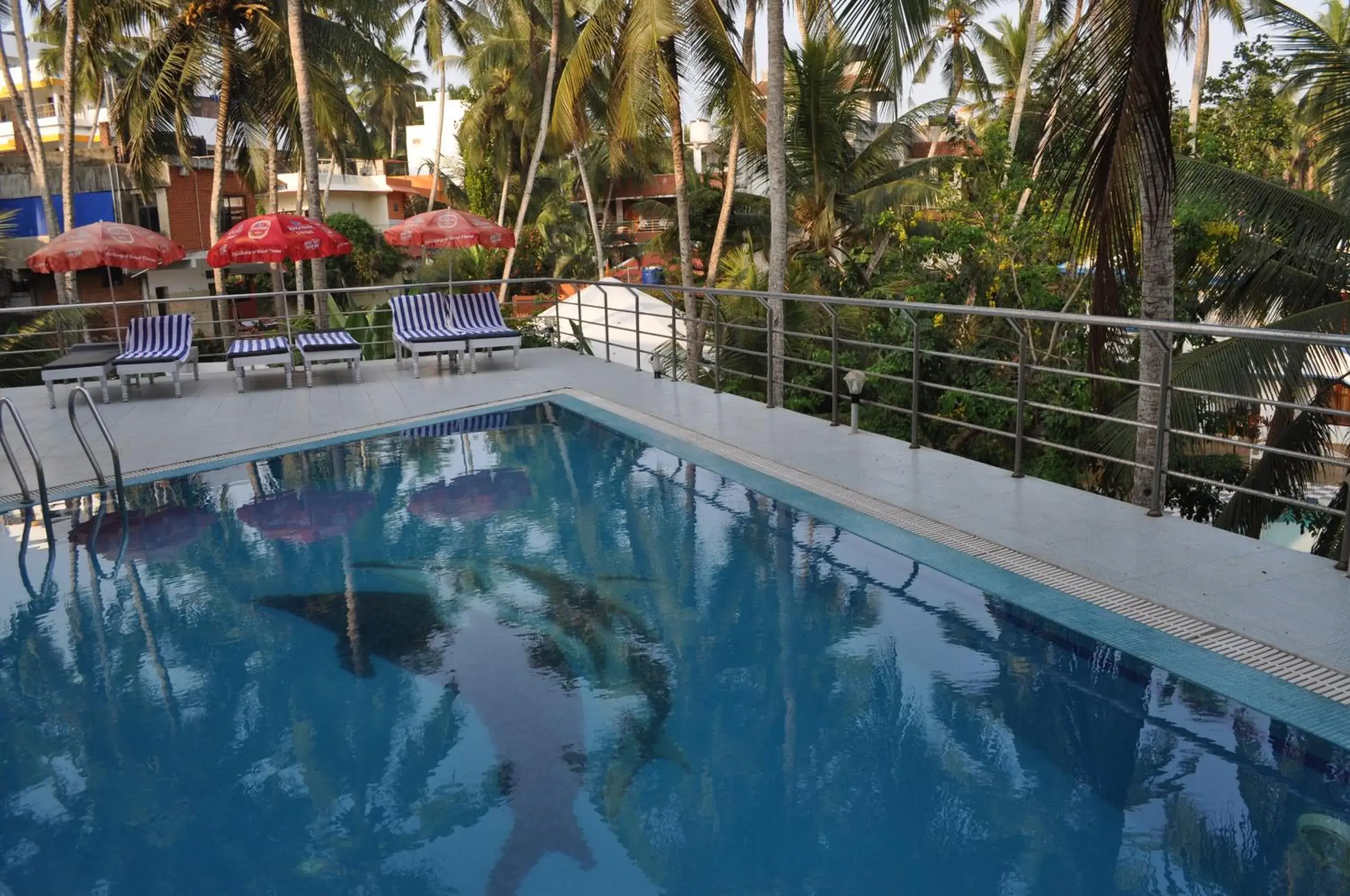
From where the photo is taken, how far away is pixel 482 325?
14.1m

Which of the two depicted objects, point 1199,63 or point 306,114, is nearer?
point 306,114

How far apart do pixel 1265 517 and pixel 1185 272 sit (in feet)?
10.7

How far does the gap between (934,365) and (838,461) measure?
4740 mm

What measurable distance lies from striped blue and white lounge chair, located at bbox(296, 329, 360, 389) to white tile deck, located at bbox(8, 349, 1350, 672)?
268 mm

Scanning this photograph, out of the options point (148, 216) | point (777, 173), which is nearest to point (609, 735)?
point (777, 173)

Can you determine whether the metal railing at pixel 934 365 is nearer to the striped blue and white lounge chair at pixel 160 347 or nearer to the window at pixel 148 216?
the striped blue and white lounge chair at pixel 160 347

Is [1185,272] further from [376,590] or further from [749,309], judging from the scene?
[376,590]

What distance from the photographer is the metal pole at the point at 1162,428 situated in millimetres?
5820

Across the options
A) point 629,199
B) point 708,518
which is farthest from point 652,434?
point 629,199

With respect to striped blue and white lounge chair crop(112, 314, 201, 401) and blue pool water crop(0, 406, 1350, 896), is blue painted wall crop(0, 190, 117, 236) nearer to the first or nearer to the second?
striped blue and white lounge chair crop(112, 314, 201, 401)

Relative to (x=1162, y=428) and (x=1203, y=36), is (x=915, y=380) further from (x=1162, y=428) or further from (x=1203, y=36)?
(x=1203, y=36)

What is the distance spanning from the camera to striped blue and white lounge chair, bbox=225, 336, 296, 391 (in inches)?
492

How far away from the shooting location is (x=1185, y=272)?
11.8 metres

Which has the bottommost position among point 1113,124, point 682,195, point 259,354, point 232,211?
point 259,354
